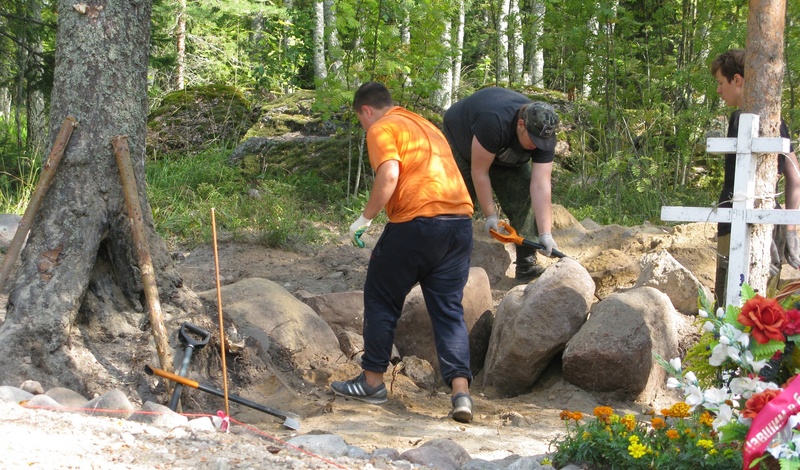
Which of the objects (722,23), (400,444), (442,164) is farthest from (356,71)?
(400,444)

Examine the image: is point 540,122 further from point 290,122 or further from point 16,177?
point 290,122

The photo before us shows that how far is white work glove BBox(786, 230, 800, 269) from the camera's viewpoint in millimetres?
4879

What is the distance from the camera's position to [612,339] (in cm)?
487

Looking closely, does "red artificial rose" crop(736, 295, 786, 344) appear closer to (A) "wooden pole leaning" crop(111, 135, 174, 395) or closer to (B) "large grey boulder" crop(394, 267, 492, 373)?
(A) "wooden pole leaning" crop(111, 135, 174, 395)

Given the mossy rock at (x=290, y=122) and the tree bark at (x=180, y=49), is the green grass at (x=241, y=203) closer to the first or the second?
the mossy rock at (x=290, y=122)

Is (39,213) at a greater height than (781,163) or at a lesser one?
lesser

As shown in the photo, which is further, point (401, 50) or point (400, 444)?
point (401, 50)

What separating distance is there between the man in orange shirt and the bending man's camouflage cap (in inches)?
32.7

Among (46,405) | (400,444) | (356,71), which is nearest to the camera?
(46,405)

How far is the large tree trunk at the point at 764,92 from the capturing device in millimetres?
4375

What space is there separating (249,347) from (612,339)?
216cm

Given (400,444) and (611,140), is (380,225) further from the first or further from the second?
(400,444)

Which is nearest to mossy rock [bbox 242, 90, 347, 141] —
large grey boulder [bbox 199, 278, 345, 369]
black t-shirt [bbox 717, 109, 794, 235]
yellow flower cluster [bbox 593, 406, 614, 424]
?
large grey boulder [bbox 199, 278, 345, 369]

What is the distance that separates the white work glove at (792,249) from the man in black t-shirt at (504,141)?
56.8 inches
